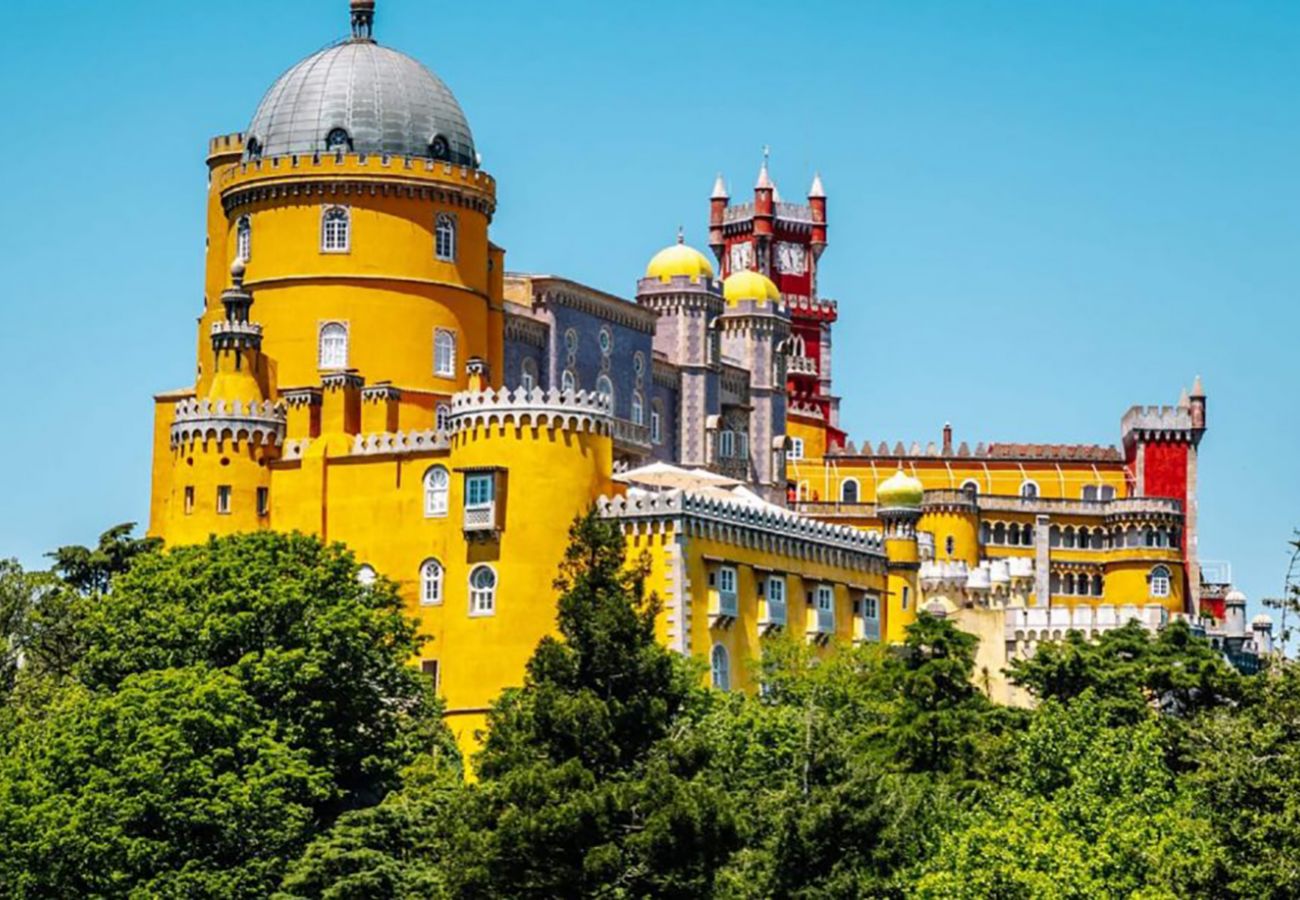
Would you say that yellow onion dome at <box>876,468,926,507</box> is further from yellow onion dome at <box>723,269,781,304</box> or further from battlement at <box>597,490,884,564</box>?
yellow onion dome at <box>723,269,781,304</box>

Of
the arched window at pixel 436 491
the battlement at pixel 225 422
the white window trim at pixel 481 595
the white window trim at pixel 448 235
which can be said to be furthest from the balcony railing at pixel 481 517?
the white window trim at pixel 448 235

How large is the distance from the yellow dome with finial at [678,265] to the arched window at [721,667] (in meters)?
32.2

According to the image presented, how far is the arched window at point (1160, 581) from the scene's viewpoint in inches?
5694

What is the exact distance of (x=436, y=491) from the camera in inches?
3949

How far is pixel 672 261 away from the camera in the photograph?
13212 centimetres

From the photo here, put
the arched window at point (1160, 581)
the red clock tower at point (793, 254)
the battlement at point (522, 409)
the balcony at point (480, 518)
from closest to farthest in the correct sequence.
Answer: the balcony at point (480, 518)
the battlement at point (522, 409)
the arched window at point (1160, 581)
the red clock tower at point (793, 254)

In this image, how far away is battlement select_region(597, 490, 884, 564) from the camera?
328 ft

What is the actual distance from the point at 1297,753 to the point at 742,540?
3998 centimetres

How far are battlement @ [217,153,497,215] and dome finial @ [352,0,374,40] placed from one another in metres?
5.84

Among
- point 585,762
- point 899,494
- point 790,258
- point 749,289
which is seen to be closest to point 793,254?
point 790,258

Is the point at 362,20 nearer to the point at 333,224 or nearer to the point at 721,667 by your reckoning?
the point at 333,224

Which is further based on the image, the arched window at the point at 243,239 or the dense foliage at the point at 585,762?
the arched window at the point at 243,239

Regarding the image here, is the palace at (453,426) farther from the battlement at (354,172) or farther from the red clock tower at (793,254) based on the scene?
the red clock tower at (793,254)

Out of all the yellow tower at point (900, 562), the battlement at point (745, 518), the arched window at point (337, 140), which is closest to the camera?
the battlement at point (745, 518)
